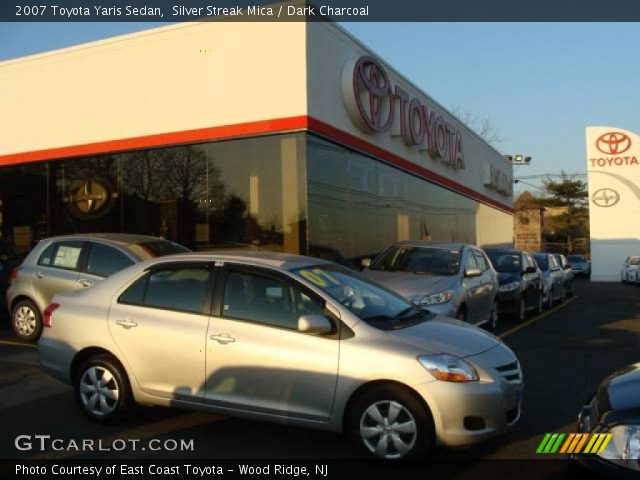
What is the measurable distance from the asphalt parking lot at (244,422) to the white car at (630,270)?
24.2 m

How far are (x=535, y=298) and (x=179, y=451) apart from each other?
459 inches

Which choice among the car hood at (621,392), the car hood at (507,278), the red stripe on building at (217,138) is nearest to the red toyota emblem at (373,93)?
the red stripe on building at (217,138)

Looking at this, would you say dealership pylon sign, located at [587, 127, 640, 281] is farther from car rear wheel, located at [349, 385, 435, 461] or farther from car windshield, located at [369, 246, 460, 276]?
car rear wheel, located at [349, 385, 435, 461]

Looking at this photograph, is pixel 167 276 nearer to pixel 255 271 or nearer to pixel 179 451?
pixel 255 271

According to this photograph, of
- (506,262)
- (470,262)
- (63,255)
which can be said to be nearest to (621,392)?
(470,262)

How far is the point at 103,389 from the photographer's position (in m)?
5.85

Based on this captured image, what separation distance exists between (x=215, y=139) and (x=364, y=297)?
30.8 ft

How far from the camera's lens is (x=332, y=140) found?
1413cm

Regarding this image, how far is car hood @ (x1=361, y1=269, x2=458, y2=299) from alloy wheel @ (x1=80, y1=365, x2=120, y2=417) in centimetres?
459

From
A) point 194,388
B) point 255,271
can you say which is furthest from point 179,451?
point 255,271

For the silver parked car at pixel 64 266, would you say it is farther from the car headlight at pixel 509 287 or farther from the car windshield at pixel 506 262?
the car windshield at pixel 506 262

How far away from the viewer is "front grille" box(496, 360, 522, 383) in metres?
5.13

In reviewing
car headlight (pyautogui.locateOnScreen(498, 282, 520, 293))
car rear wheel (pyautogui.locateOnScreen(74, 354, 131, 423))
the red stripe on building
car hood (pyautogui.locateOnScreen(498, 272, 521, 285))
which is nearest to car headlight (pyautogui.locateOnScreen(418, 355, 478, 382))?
car rear wheel (pyautogui.locateOnScreen(74, 354, 131, 423))

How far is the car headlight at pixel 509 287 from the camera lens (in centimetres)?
1362
